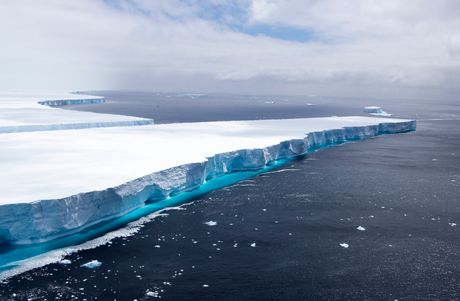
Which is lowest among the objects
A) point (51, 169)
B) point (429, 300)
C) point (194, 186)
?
point (429, 300)

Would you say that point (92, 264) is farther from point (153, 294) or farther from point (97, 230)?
point (97, 230)

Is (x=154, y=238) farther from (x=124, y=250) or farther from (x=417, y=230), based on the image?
(x=417, y=230)

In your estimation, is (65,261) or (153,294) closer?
(153,294)

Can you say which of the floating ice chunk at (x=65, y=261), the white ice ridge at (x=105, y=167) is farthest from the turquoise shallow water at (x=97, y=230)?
the floating ice chunk at (x=65, y=261)

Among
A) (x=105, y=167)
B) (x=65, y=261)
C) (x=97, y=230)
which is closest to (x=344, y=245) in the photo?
(x=97, y=230)

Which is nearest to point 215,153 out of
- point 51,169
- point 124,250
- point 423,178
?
point 51,169

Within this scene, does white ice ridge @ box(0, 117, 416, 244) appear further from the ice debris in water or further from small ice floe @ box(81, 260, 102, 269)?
the ice debris in water

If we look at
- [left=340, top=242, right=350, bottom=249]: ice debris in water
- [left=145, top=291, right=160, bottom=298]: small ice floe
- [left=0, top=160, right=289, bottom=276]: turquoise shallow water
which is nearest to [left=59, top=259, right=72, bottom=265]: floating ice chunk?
[left=0, top=160, right=289, bottom=276]: turquoise shallow water
